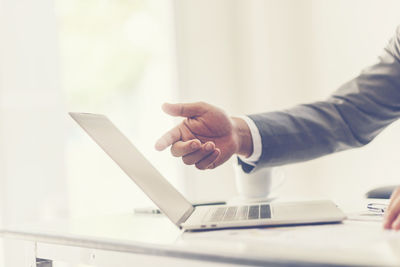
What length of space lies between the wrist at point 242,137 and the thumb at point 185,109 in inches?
4.9

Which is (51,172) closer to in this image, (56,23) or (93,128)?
(56,23)

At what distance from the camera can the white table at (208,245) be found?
0.48 m

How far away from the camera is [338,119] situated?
1381 millimetres

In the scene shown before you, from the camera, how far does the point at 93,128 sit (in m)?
0.83

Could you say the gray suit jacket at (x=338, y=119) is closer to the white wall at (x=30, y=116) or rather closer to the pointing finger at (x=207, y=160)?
the pointing finger at (x=207, y=160)

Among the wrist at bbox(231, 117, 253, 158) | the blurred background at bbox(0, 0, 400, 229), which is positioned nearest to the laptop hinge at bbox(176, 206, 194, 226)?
the wrist at bbox(231, 117, 253, 158)

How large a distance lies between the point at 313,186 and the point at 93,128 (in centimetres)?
176

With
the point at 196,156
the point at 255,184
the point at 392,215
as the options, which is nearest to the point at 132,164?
the point at 196,156

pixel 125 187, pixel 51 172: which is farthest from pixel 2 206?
pixel 125 187

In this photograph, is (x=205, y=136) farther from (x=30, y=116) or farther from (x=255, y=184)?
(x=30, y=116)

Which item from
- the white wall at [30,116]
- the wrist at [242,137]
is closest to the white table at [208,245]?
the wrist at [242,137]

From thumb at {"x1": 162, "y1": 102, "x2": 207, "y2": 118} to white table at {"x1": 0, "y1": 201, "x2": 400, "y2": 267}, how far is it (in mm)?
227

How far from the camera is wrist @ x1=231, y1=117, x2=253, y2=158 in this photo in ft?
3.92

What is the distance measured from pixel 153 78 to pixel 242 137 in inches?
56.5
